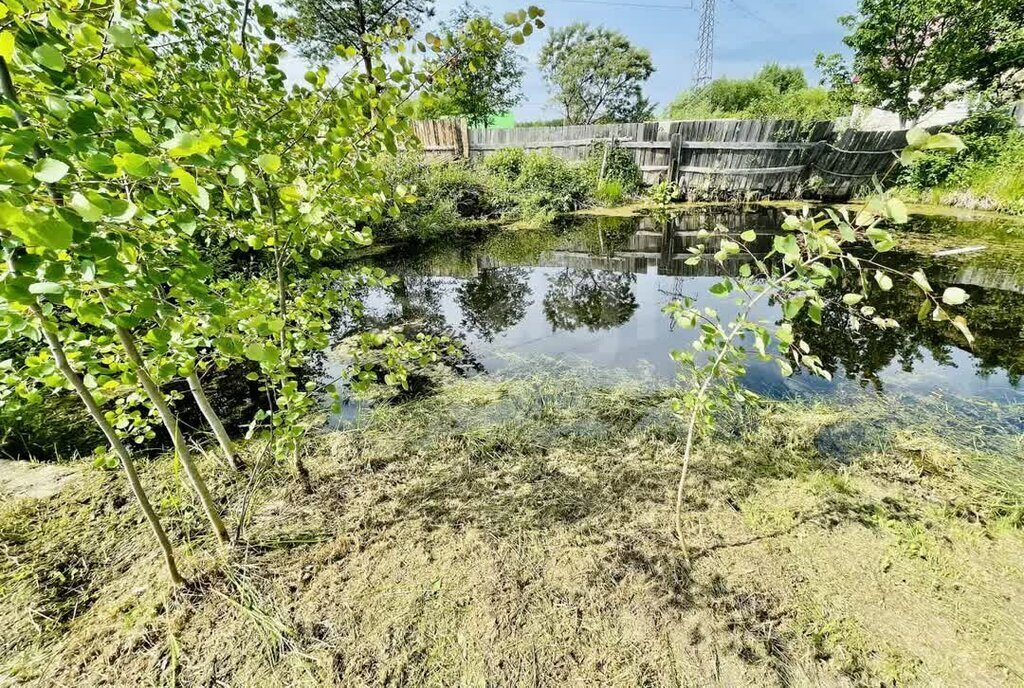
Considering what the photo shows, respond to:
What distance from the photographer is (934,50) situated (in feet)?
36.7

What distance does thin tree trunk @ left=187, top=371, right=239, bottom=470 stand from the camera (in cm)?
204

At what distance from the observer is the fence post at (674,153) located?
12914mm

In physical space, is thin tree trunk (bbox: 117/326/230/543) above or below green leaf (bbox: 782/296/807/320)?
below

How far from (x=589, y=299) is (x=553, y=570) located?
438cm

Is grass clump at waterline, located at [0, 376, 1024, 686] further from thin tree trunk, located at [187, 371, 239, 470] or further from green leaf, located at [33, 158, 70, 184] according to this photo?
green leaf, located at [33, 158, 70, 184]

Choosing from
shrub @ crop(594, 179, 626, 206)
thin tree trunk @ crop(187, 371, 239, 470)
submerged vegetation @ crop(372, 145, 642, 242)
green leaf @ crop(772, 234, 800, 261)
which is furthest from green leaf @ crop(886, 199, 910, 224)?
shrub @ crop(594, 179, 626, 206)

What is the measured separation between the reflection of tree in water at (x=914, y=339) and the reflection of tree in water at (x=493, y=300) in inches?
126

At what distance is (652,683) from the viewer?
1.45 m

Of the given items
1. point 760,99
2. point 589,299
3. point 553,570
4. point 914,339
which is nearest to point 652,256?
point 589,299

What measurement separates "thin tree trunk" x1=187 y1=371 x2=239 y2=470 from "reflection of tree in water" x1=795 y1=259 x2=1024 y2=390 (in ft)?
14.9

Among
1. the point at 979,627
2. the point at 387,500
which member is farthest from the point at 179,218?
the point at 979,627

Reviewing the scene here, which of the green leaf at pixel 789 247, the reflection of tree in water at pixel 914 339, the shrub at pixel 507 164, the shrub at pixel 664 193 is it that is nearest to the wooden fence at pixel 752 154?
the shrub at pixel 664 193

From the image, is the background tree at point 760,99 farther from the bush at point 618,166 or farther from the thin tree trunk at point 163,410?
the thin tree trunk at point 163,410

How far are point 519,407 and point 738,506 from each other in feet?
5.20
